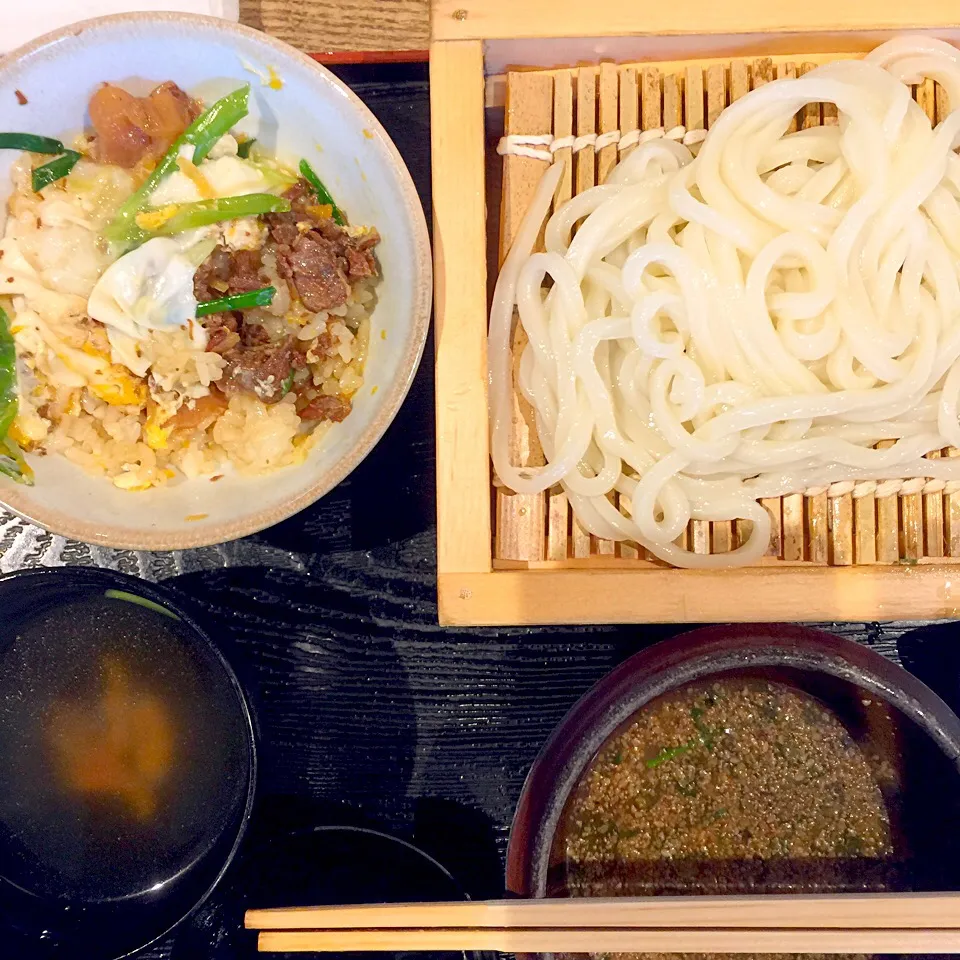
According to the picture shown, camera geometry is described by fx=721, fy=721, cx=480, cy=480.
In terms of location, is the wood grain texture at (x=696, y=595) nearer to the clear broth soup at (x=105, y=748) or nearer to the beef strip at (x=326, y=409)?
the beef strip at (x=326, y=409)

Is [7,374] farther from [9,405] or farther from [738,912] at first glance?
[738,912]

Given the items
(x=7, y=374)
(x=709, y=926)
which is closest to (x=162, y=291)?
(x=7, y=374)

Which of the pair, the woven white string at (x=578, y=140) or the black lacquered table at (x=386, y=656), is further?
the black lacquered table at (x=386, y=656)

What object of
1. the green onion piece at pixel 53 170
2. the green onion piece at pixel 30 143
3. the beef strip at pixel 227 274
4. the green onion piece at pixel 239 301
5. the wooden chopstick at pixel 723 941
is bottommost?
the wooden chopstick at pixel 723 941

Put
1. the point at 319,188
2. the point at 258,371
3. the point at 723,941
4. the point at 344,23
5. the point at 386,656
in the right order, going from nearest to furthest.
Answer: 1. the point at 723,941
2. the point at 258,371
3. the point at 319,188
4. the point at 344,23
5. the point at 386,656

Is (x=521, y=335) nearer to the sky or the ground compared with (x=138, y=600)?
nearer to the sky

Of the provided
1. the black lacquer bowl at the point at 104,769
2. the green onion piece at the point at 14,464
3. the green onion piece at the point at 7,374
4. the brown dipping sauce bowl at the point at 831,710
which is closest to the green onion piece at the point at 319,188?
the green onion piece at the point at 7,374

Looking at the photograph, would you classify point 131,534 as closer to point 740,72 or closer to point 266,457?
point 266,457
